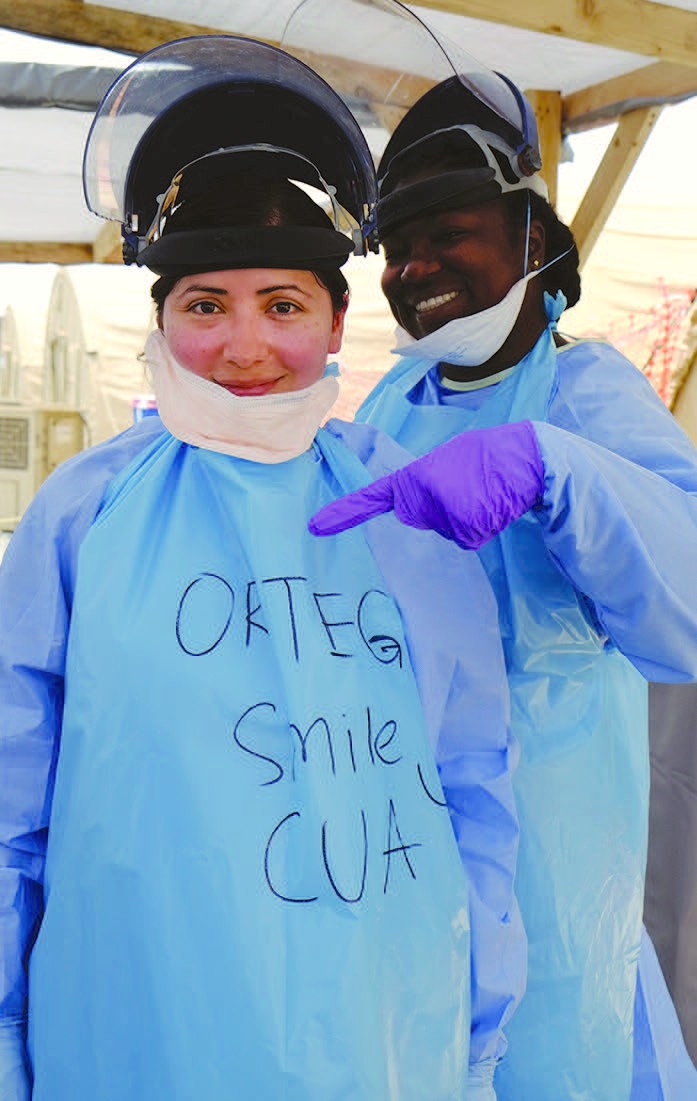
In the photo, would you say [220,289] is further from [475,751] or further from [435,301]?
[475,751]

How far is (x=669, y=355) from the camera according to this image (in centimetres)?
602

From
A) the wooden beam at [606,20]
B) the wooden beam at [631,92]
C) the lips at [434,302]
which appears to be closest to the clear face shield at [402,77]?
the lips at [434,302]

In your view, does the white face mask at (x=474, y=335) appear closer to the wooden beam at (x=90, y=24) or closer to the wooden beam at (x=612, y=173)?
the wooden beam at (x=90, y=24)

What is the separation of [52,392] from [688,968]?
5.68 m

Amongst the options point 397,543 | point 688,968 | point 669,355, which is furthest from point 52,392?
point 397,543

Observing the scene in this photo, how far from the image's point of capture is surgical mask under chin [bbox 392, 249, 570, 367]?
5.06 feet

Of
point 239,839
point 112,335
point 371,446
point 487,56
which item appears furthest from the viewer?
point 112,335

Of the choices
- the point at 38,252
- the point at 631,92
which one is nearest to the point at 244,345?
the point at 631,92

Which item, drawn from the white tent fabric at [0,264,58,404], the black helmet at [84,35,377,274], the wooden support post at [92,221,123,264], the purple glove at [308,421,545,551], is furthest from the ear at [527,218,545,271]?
the white tent fabric at [0,264,58,404]

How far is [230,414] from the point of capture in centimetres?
123

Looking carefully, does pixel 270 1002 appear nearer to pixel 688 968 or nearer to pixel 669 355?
pixel 688 968

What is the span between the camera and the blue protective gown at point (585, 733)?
1.35m

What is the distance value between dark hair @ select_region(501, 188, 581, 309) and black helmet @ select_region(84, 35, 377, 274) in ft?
1.07

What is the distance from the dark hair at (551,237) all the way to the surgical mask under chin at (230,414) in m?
0.55
